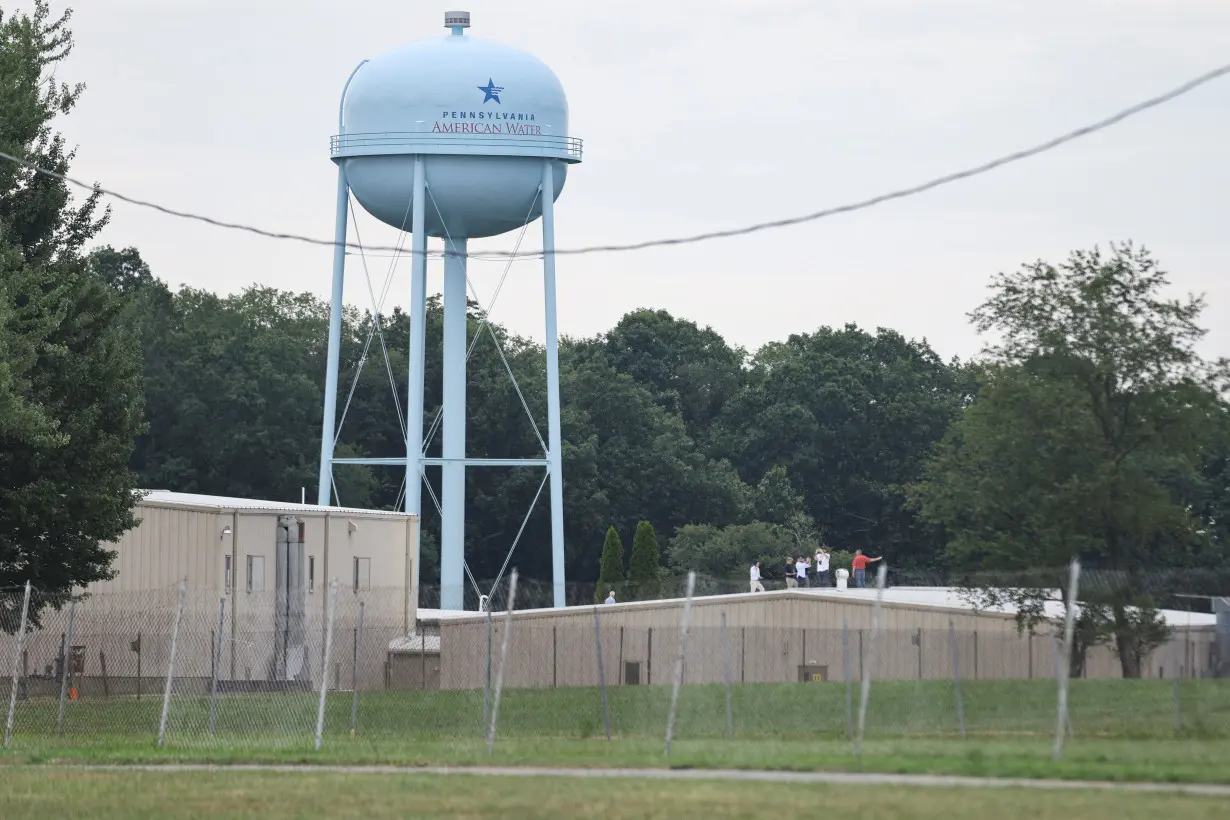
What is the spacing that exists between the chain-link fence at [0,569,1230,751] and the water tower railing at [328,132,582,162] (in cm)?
1263

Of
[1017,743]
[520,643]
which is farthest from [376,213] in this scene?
[1017,743]

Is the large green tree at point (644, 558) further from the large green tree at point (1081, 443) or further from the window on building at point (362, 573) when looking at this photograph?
the large green tree at point (1081, 443)

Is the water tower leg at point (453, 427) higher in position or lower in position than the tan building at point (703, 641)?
higher

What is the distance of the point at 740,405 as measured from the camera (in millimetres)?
110438

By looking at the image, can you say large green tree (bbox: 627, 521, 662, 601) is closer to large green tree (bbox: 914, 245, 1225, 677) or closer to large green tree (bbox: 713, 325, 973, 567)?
large green tree (bbox: 713, 325, 973, 567)

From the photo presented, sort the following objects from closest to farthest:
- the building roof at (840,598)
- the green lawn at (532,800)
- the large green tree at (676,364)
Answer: the green lawn at (532,800) → the building roof at (840,598) → the large green tree at (676,364)

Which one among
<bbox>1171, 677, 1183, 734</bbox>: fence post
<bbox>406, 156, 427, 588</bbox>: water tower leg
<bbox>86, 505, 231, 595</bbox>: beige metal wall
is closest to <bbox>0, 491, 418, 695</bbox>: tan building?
<bbox>86, 505, 231, 595</bbox>: beige metal wall

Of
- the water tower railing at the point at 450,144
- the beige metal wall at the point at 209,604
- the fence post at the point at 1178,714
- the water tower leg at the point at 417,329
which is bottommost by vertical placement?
the fence post at the point at 1178,714

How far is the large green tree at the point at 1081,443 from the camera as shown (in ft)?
116

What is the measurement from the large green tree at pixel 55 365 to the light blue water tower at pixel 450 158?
63.5 feet

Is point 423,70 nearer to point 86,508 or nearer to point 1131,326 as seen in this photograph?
point 86,508

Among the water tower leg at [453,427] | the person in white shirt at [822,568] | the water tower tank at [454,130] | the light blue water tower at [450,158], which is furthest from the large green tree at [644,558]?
the water tower tank at [454,130]

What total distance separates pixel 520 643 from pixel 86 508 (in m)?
13.3

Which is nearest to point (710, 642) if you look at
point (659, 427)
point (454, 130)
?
point (454, 130)
